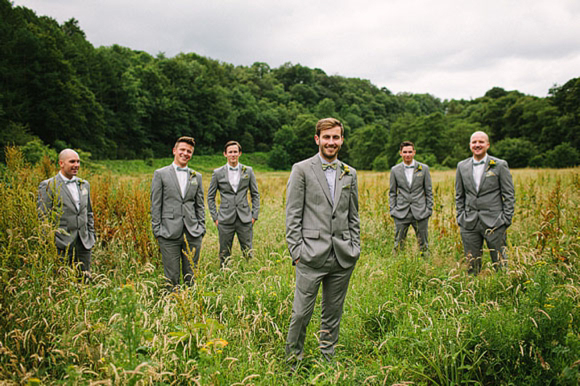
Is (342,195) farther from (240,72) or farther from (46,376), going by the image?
(240,72)

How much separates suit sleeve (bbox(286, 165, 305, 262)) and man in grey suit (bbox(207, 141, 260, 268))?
295 cm

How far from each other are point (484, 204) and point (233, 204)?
393 centimetres

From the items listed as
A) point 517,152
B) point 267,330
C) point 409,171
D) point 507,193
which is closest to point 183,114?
point 517,152

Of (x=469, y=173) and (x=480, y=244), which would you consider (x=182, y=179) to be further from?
(x=480, y=244)

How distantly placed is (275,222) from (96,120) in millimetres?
38509

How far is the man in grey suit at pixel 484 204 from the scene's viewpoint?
179 inches

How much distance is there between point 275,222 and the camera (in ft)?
29.2

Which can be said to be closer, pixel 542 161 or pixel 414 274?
pixel 414 274


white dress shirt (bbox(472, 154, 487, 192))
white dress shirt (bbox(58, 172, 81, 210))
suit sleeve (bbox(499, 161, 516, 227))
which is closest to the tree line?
white dress shirt (bbox(58, 172, 81, 210))

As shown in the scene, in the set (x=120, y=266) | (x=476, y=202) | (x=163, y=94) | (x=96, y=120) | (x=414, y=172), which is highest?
(x=163, y=94)

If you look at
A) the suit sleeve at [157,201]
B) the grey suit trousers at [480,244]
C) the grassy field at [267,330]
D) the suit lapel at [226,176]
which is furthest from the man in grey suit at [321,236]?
the suit lapel at [226,176]

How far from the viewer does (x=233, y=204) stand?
224 inches

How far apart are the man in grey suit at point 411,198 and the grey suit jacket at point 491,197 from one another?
3.61 ft

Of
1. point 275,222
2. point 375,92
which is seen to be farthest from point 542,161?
point 375,92
